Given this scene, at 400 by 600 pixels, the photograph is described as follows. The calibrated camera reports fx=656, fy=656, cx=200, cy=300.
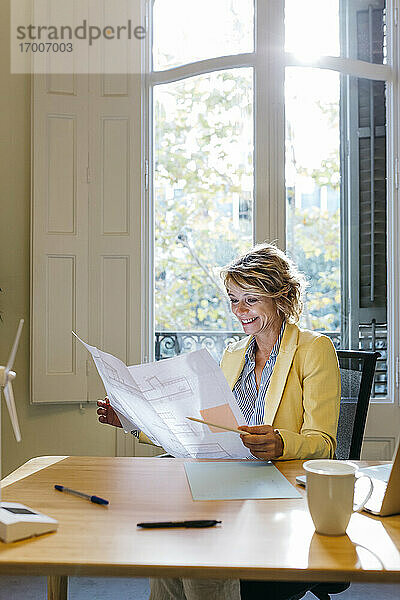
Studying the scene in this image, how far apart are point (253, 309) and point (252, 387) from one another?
0.24 meters

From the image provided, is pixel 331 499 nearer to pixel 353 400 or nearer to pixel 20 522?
pixel 20 522

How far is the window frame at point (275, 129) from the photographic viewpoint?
3270mm

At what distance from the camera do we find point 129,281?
10.6 feet

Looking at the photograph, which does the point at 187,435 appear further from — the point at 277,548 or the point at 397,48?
the point at 397,48

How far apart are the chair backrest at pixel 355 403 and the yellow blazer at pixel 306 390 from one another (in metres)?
0.24

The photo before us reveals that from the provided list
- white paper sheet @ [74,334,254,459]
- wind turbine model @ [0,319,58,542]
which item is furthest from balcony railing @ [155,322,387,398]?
wind turbine model @ [0,319,58,542]

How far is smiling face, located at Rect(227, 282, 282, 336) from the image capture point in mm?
2016

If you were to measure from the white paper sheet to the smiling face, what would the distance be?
18.9 inches

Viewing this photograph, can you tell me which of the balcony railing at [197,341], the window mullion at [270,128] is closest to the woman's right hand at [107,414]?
the balcony railing at [197,341]

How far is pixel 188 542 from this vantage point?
1.03m

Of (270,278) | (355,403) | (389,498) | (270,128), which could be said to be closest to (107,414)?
(270,278)

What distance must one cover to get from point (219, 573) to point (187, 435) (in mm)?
664

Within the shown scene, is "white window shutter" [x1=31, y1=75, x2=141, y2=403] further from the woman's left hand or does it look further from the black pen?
the black pen

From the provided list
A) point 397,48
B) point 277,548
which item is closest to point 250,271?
point 277,548
